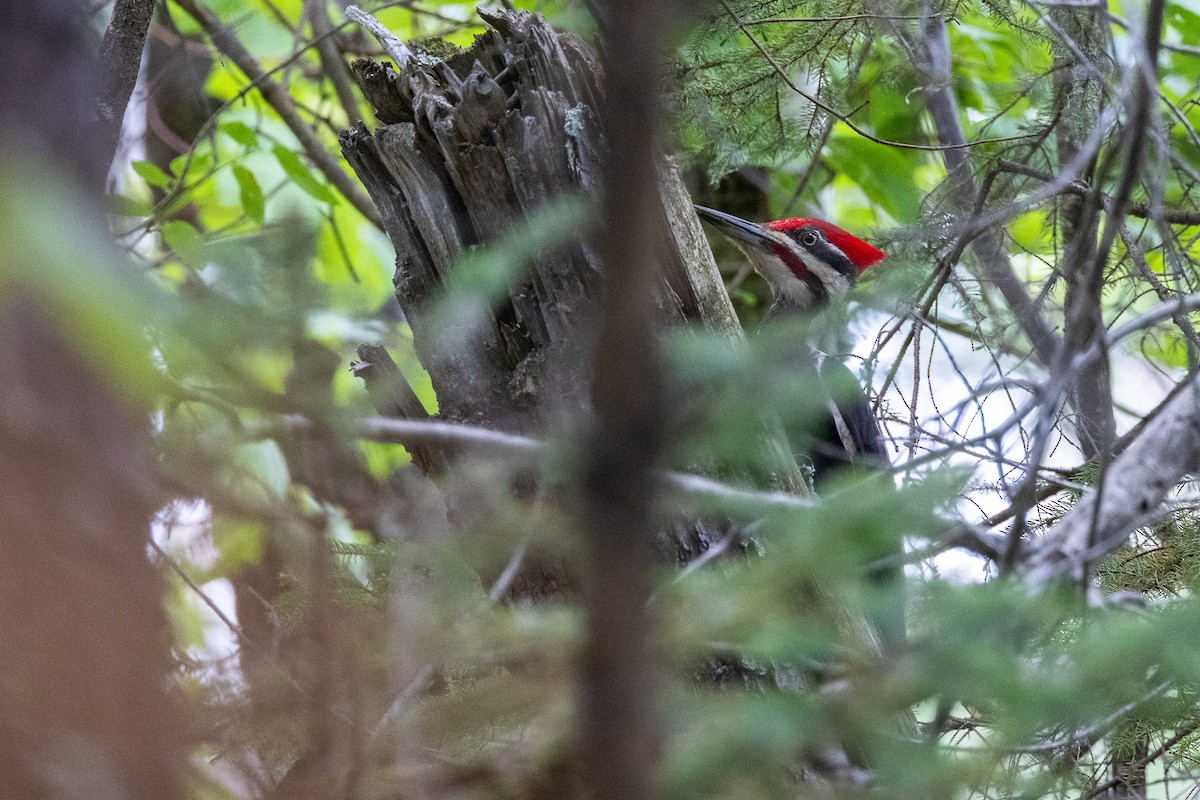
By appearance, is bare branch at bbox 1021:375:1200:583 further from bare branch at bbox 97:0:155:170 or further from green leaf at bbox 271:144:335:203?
green leaf at bbox 271:144:335:203

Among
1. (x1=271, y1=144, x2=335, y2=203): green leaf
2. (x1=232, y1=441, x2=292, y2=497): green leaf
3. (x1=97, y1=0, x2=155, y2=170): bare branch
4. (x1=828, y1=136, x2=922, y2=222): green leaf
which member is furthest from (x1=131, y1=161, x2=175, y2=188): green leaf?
(x1=828, y1=136, x2=922, y2=222): green leaf

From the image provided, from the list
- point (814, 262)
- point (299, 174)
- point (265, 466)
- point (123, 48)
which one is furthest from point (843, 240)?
point (265, 466)

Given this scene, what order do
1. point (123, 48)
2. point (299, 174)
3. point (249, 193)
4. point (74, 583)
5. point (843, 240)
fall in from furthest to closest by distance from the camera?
point (843, 240), point (299, 174), point (249, 193), point (123, 48), point (74, 583)

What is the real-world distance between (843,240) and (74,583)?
2.96 m

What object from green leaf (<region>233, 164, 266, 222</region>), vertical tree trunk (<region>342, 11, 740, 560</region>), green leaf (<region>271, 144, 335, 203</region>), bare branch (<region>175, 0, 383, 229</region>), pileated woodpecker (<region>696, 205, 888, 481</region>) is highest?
bare branch (<region>175, 0, 383, 229</region>)

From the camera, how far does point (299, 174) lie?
11.0 feet

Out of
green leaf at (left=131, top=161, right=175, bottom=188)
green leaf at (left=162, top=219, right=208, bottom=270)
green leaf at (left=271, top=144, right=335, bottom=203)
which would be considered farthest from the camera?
green leaf at (left=271, top=144, right=335, bottom=203)

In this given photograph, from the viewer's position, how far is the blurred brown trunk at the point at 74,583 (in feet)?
3.31

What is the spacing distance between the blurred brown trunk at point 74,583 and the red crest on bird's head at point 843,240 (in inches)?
110

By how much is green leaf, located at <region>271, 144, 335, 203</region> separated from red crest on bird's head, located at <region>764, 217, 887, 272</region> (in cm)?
160

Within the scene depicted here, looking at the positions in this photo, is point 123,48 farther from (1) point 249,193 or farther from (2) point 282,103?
(2) point 282,103

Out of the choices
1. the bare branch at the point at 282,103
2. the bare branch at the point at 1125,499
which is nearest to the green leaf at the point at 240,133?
the bare branch at the point at 282,103

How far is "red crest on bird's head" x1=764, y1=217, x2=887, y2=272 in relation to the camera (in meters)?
3.54

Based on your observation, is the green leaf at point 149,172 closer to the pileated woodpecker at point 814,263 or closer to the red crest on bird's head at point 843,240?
the pileated woodpecker at point 814,263
